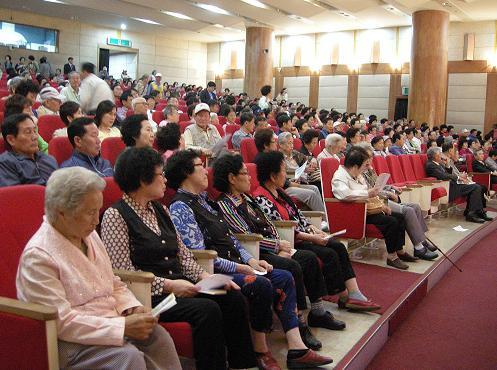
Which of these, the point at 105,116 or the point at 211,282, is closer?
the point at 211,282

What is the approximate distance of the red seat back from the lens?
1.68 m

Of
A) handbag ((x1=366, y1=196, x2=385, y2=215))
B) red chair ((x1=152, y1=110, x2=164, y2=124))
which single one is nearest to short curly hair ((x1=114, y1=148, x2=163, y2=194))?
handbag ((x1=366, y1=196, x2=385, y2=215))

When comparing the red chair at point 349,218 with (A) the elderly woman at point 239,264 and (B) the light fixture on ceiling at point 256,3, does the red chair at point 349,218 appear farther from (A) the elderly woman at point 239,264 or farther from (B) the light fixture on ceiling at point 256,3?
(B) the light fixture on ceiling at point 256,3

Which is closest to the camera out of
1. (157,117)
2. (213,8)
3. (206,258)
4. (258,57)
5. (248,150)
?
(206,258)

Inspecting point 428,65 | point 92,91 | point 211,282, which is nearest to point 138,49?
point 428,65

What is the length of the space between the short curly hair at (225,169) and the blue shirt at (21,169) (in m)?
0.95

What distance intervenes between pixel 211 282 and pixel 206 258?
0.25 meters

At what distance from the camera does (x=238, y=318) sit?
2045 mm

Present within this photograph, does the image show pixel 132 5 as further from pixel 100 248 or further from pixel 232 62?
pixel 100 248

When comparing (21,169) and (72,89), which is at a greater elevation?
(72,89)

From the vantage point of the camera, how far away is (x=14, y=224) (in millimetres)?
1765

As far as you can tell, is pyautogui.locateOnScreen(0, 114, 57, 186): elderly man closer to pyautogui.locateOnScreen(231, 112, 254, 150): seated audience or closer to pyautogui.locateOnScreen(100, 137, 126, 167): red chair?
pyautogui.locateOnScreen(100, 137, 126, 167): red chair

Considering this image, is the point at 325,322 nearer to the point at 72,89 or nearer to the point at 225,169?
→ the point at 225,169

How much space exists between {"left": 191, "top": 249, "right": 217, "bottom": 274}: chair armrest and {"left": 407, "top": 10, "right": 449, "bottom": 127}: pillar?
11766 millimetres
